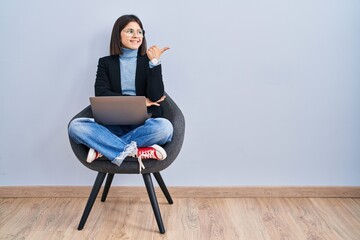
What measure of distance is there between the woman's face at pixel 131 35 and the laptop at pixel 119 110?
38cm

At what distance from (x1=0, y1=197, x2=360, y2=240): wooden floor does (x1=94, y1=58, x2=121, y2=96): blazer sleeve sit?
58 centimetres

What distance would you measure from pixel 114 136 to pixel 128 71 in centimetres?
40

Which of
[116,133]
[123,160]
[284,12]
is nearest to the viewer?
[123,160]

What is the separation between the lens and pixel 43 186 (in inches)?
91.3

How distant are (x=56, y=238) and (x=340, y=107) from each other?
60.2 inches

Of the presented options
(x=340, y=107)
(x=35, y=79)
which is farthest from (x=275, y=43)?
(x=35, y=79)

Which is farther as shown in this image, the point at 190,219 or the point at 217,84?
the point at 217,84

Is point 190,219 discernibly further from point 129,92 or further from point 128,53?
point 128,53

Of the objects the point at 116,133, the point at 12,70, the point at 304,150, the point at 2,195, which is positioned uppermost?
the point at 12,70

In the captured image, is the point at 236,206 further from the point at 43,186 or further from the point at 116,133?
the point at 43,186

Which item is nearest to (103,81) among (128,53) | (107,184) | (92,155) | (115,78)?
(115,78)

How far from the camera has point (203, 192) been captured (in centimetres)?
231

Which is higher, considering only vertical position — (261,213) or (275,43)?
(275,43)

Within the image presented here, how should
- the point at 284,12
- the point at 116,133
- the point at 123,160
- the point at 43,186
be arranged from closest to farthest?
the point at 123,160 → the point at 116,133 → the point at 284,12 → the point at 43,186
